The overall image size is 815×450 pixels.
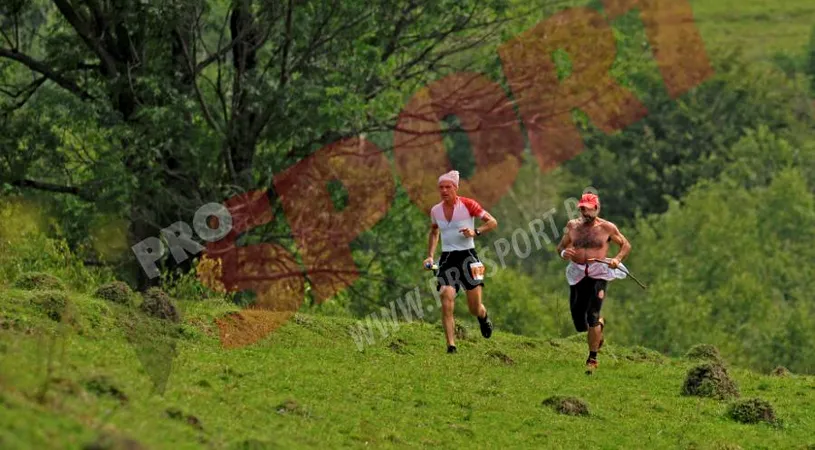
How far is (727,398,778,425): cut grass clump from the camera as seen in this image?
57.9 feet

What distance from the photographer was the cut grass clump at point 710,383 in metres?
19.2

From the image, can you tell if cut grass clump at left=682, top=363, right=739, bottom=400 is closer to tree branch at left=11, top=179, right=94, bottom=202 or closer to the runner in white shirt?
the runner in white shirt

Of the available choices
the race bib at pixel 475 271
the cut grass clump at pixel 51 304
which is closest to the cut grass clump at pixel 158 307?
the cut grass clump at pixel 51 304

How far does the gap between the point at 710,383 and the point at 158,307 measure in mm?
7520

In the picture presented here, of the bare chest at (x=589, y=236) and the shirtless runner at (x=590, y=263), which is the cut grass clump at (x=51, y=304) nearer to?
the shirtless runner at (x=590, y=263)

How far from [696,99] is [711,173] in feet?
17.9

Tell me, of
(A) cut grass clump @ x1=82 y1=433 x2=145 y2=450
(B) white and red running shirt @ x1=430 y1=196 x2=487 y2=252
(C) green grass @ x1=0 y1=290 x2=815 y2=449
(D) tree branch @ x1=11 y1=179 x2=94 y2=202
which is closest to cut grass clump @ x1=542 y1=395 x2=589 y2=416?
(C) green grass @ x1=0 y1=290 x2=815 y2=449

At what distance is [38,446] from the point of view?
379 inches

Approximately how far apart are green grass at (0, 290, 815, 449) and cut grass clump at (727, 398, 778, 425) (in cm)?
14

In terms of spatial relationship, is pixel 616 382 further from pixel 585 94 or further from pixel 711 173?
pixel 711 173

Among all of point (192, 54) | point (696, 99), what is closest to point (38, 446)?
point (192, 54)

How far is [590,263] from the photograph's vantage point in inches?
781

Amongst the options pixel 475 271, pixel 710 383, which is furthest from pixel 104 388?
pixel 710 383

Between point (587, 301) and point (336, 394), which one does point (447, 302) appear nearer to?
point (587, 301)
